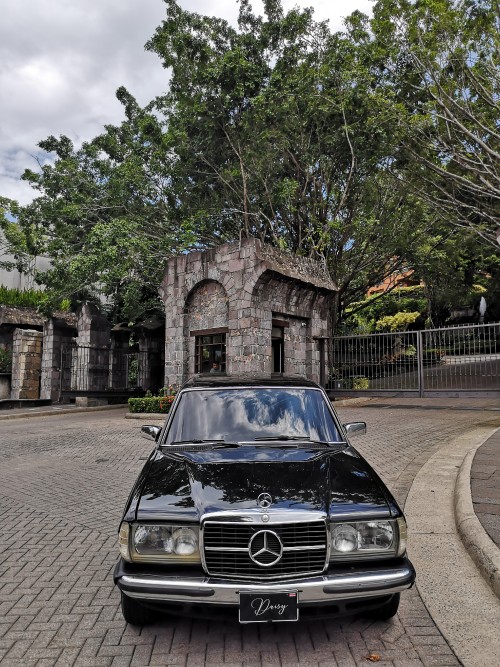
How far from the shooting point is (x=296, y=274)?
16609 millimetres

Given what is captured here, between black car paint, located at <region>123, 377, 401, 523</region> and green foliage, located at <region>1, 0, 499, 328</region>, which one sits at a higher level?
green foliage, located at <region>1, 0, 499, 328</region>

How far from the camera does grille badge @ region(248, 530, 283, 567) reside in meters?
2.62

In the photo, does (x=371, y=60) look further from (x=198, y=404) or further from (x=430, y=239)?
(x=198, y=404)

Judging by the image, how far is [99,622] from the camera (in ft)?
10.2

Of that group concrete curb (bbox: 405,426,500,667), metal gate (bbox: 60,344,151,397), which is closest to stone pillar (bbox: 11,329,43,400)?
metal gate (bbox: 60,344,151,397)

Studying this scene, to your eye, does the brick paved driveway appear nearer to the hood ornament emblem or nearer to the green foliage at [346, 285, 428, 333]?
the hood ornament emblem

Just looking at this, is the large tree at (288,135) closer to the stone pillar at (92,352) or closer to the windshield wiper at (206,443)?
the stone pillar at (92,352)

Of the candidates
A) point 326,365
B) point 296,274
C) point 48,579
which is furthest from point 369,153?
point 48,579

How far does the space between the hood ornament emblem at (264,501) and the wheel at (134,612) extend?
1008 millimetres

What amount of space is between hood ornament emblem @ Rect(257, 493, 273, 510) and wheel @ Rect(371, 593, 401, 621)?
3.42ft

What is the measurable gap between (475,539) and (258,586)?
7.87ft

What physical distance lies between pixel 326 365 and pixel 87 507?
14.6 meters

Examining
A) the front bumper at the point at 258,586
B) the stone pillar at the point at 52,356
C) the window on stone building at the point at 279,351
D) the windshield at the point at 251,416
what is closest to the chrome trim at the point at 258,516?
the front bumper at the point at 258,586

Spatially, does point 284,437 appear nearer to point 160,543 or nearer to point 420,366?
point 160,543
